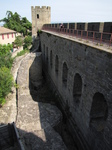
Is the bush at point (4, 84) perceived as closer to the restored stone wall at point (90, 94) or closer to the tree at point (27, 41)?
the restored stone wall at point (90, 94)

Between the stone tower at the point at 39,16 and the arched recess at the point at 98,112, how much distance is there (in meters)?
19.8

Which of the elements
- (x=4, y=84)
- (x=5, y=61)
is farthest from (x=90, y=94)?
(x=5, y=61)

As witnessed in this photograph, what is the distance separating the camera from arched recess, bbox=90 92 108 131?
5.57 metres

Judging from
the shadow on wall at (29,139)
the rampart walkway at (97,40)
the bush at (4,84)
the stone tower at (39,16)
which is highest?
the stone tower at (39,16)

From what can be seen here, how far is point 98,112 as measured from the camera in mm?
5910

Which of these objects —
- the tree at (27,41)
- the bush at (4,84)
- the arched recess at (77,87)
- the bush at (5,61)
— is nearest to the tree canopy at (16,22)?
the tree at (27,41)

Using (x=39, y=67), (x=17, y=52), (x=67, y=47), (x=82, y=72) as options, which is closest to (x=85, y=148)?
(x=82, y=72)

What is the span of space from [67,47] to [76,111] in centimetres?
360

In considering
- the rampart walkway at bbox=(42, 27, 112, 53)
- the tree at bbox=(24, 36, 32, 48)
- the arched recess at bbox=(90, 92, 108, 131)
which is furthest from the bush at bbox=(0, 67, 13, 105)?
the tree at bbox=(24, 36, 32, 48)

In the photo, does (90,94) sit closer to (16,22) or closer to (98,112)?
(98,112)

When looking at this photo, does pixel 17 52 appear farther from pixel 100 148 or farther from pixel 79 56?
pixel 100 148

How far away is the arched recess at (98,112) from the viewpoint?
5566 mm

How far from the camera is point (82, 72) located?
6.16 meters

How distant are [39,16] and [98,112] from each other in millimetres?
20265
